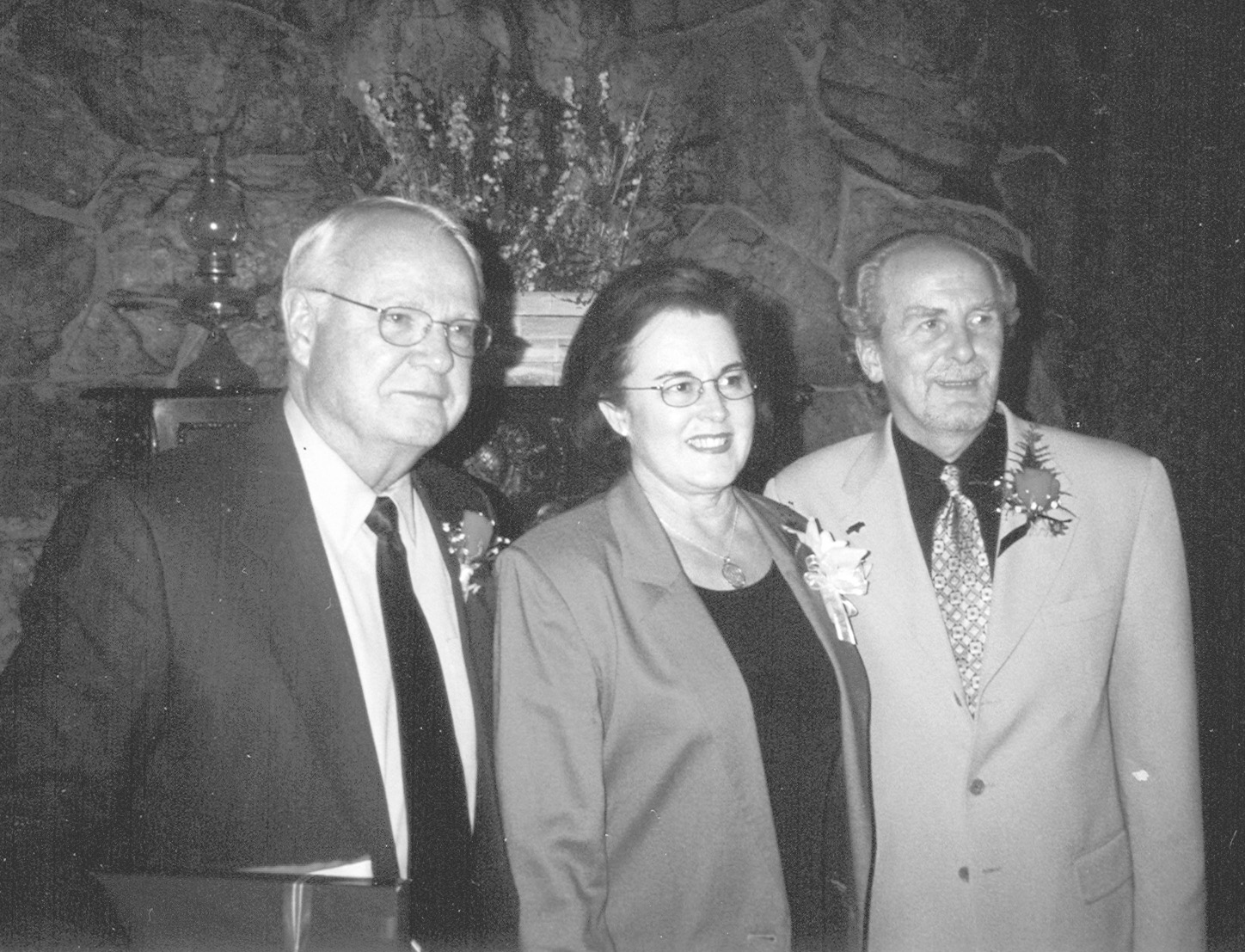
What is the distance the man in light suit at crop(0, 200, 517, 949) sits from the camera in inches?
56.0

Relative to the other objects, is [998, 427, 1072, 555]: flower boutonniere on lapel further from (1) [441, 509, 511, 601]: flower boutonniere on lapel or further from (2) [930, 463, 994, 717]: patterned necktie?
(1) [441, 509, 511, 601]: flower boutonniere on lapel

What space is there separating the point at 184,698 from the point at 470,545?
690 millimetres

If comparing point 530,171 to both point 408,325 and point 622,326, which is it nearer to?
point 622,326

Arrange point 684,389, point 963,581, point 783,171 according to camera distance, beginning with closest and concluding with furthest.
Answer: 1. point 684,389
2. point 963,581
3. point 783,171

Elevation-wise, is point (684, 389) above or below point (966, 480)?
above

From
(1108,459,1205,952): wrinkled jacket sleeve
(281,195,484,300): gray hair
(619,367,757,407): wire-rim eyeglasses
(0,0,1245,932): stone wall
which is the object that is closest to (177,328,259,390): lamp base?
(0,0,1245,932): stone wall

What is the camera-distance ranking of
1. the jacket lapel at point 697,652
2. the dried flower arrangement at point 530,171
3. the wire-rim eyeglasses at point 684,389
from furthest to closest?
the dried flower arrangement at point 530,171 → the wire-rim eyeglasses at point 684,389 → the jacket lapel at point 697,652

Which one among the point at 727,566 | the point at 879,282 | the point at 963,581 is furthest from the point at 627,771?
the point at 879,282

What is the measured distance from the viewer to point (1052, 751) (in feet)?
6.60

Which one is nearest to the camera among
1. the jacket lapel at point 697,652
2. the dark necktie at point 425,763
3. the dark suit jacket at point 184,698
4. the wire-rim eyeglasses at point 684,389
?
the dark suit jacket at point 184,698

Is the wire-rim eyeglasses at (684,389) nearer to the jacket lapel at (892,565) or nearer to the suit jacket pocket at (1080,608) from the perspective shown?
the jacket lapel at (892,565)

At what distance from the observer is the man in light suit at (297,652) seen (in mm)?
1422

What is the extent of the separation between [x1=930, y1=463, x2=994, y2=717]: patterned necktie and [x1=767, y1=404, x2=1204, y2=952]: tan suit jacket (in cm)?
4

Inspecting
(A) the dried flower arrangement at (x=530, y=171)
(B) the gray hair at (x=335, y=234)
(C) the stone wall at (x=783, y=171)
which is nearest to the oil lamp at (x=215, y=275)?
(C) the stone wall at (x=783, y=171)
